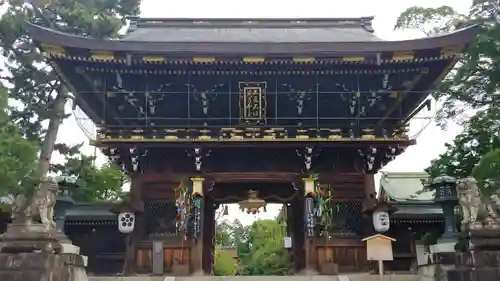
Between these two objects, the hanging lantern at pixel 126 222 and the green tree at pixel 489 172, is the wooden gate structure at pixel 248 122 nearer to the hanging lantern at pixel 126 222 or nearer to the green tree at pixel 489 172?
the hanging lantern at pixel 126 222

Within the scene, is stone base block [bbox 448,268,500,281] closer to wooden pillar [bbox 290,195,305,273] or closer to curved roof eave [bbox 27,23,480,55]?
wooden pillar [bbox 290,195,305,273]

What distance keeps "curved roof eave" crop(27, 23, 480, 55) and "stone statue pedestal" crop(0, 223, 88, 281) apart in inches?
223

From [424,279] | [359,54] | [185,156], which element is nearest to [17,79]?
[185,156]

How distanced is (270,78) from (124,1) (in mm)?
14100

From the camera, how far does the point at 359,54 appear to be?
15609 millimetres

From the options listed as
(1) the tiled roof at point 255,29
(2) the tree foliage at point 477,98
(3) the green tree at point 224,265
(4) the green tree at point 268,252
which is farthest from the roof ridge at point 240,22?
(3) the green tree at point 224,265

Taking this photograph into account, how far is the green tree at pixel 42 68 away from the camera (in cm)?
2366

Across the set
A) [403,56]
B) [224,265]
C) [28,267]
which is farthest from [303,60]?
[224,265]

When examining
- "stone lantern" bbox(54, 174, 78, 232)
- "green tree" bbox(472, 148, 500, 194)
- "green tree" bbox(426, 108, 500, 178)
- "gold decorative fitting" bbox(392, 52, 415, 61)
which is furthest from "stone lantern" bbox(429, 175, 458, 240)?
"stone lantern" bbox(54, 174, 78, 232)

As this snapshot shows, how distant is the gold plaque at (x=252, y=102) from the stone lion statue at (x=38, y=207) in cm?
651

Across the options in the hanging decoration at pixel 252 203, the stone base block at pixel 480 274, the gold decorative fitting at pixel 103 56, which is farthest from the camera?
the hanging decoration at pixel 252 203

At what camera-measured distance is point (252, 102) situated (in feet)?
54.5

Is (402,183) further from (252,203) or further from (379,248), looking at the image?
(379,248)

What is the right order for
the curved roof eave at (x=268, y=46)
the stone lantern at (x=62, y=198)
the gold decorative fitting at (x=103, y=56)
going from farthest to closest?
the gold decorative fitting at (x=103, y=56) < the curved roof eave at (x=268, y=46) < the stone lantern at (x=62, y=198)
